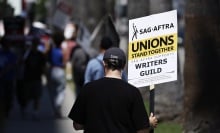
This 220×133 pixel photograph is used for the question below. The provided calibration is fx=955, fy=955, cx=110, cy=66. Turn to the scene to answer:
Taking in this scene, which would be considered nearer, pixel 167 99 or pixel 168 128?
pixel 168 128

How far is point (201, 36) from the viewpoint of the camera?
13688 mm

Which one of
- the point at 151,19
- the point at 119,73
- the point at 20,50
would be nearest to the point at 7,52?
the point at 20,50

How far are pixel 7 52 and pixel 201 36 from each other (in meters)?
5.92

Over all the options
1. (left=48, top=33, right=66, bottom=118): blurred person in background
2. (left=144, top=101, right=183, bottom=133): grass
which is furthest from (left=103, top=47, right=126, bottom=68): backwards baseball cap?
(left=48, top=33, right=66, bottom=118): blurred person in background

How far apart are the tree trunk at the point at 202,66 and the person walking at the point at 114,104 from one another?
5.51 m

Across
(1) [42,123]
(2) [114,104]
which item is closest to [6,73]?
(1) [42,123]

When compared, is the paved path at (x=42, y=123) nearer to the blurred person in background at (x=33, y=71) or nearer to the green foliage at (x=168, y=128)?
the blurred person in background at (x=33, y=71)

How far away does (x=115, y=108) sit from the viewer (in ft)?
26.6

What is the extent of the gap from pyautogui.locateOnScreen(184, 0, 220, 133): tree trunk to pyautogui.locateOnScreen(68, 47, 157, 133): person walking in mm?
5506

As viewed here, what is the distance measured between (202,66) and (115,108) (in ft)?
19.1

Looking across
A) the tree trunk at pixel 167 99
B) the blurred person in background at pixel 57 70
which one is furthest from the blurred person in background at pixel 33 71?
the tree trunk at pixel 167 99

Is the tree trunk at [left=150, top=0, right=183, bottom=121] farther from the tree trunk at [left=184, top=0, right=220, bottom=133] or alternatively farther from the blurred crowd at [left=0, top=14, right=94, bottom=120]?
the tree trunk at [left=184, top=0, right=220, bottom=133]

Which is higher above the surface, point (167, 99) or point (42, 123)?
point (167, 99)

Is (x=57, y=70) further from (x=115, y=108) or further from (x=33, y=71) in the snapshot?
(x=115, y=108)
